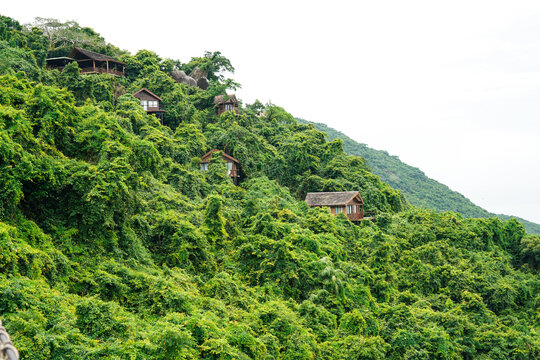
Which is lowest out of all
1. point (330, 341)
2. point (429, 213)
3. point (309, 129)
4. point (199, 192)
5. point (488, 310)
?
point (330, 341)

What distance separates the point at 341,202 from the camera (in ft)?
129

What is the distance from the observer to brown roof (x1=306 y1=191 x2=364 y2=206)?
129ft

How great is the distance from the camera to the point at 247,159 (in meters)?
43.3

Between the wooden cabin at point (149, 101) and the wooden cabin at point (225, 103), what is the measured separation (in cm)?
721

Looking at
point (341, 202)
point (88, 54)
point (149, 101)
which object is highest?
point (88, 54)

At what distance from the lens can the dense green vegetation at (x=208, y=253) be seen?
1620cm

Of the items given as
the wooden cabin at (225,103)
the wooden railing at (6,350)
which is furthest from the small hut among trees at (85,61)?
the wooden railing at (6,350)

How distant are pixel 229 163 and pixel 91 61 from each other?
55.9 ft

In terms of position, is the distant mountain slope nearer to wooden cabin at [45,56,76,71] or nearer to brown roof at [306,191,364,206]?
brown roof at [306,191,364,206]

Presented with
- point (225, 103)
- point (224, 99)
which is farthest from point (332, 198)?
point (224, 99)

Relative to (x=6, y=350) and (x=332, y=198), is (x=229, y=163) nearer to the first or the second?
(x=332, y=198)

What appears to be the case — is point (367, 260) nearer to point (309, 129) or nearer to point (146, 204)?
point (146, 204)

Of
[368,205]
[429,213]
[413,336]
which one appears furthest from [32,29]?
[413,336]

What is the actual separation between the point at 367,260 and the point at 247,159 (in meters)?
15.1
